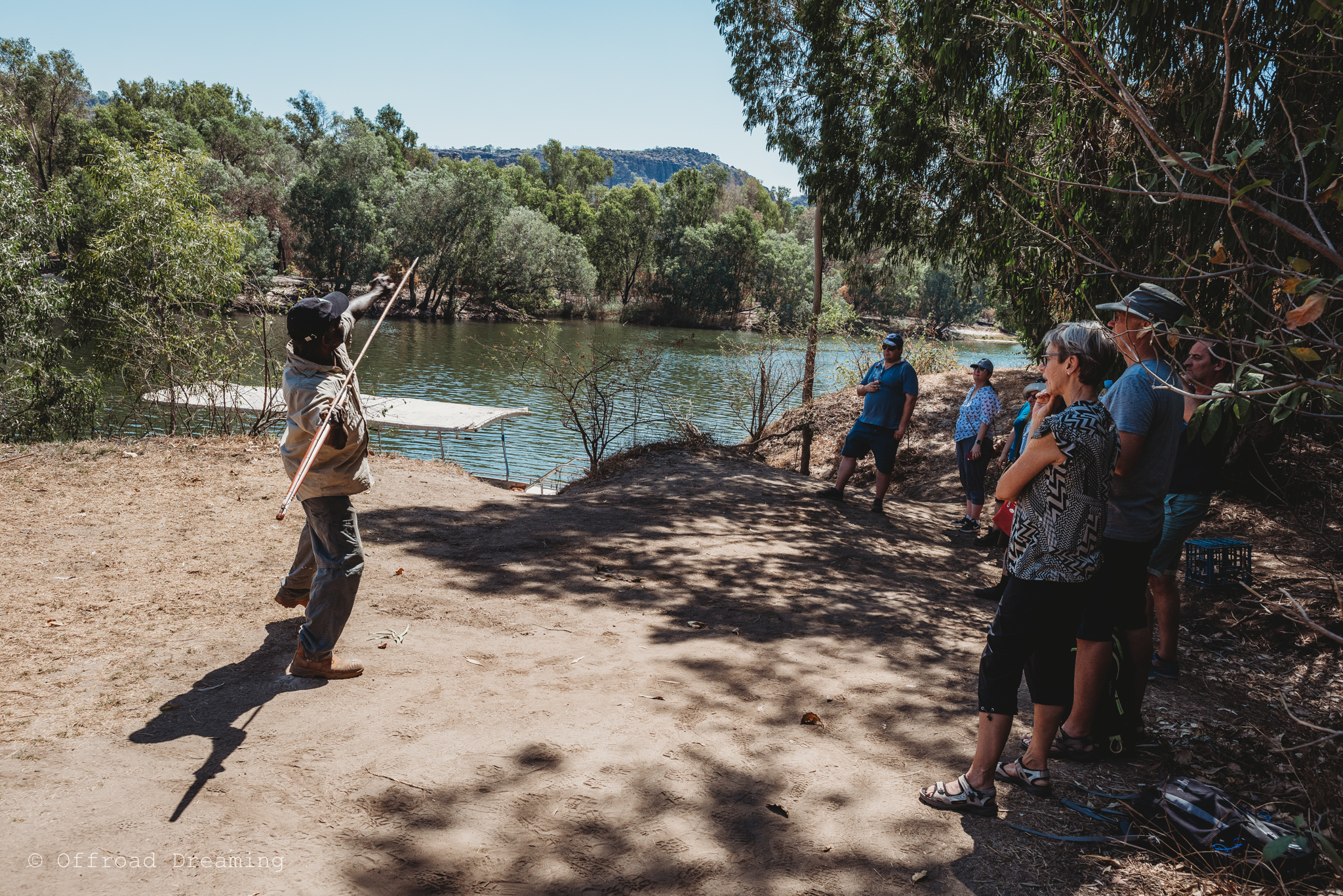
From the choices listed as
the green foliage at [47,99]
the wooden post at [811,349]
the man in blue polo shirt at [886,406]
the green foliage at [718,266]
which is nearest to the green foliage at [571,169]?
the green foliage at [718,266]

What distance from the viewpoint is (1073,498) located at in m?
2.79

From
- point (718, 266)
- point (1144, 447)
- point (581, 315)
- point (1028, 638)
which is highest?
point (718, 266)

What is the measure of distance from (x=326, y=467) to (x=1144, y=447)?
3.76 metres

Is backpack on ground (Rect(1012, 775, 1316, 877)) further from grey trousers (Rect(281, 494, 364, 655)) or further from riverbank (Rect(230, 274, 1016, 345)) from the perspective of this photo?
riverbank (Rect(230, 274, 1016, 345))

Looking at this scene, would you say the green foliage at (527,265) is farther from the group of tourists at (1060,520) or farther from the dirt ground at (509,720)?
the group of tourists at (1060,520)

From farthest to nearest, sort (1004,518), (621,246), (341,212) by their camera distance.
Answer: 1. (621,246)
2. (341,212)
3. (1004,518)

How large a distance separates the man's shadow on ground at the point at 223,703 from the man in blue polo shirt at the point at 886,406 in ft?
18.1

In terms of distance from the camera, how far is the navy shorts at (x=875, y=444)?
7.80 metres

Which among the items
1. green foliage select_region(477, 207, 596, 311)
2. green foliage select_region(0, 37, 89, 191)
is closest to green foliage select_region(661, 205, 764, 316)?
green foliage select_region(477, 207, 596, 311)

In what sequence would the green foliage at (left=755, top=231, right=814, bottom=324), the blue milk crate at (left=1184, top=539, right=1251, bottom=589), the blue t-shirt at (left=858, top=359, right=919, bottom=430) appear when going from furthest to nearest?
the green foliage at (left=755, top=231, right=814, bottom=324), the blue t-shirt at (left=858, top=359, right=919, bottom=430), the blue milk crate at (left=1184, top=539, right=1251, bottom=589)

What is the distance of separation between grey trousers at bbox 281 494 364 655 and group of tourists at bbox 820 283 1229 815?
2776 mm

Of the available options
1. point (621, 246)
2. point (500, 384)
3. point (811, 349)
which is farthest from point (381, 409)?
point (621, 246)

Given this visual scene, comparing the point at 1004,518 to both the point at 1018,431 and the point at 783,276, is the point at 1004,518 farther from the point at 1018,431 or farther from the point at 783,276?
the point at 783,276

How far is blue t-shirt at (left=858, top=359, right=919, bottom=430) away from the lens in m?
7.68
